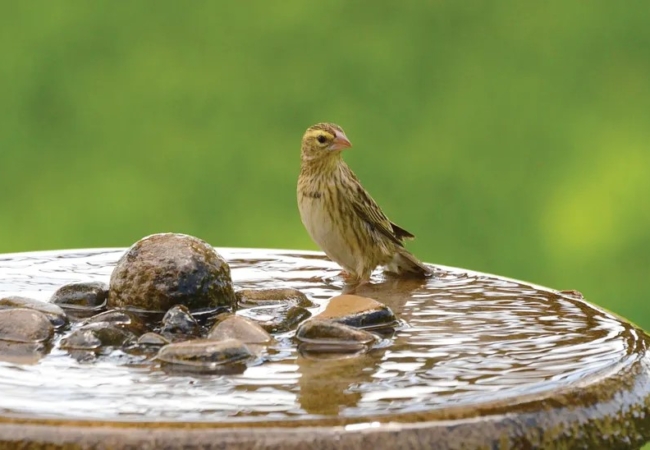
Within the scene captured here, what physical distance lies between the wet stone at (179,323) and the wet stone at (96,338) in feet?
0.52

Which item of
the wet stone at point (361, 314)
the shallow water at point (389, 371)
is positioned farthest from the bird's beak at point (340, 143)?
the wet stone at point (361, 314)

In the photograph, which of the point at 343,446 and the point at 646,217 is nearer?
the point at 343,446

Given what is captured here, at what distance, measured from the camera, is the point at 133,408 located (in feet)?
7.73

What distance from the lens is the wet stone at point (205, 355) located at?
2.71 metres

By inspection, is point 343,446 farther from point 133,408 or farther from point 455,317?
point 455,317

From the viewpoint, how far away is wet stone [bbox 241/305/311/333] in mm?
3197

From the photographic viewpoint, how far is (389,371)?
107 inches

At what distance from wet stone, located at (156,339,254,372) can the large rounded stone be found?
25.8 inches

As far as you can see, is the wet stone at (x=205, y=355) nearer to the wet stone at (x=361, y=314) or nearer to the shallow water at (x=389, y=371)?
the shallow water at (x=389, y=371)

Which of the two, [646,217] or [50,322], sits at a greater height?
[646,217]

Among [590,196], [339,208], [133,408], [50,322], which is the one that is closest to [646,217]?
[590,196]

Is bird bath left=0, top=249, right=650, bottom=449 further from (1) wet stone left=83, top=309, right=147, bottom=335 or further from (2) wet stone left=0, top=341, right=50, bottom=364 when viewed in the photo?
(1) wet stone left=83, top=309, right=147, bottom=335

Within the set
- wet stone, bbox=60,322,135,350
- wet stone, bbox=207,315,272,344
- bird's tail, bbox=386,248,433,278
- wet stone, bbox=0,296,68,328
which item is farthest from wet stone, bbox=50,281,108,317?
bird's tail, bbox=386,248,433,278

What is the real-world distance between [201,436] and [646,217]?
6514mm
